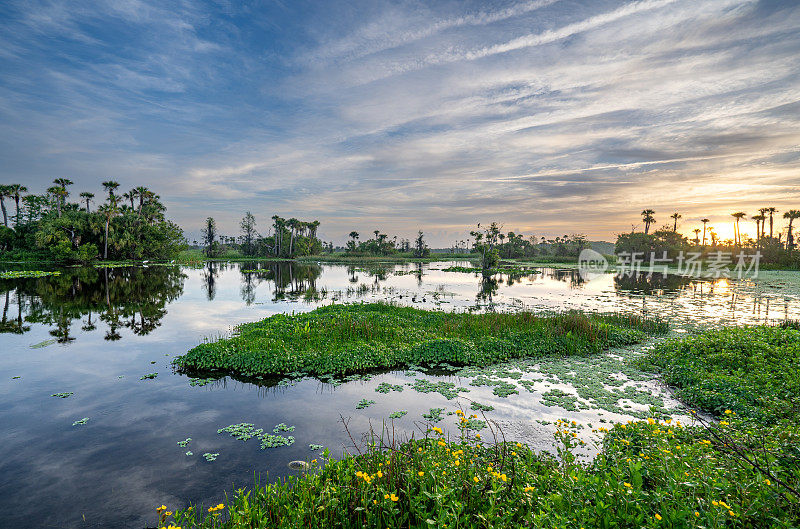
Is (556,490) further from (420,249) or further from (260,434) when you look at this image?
(420,249)

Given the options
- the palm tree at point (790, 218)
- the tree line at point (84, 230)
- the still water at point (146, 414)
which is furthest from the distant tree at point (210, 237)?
the palm tree at point (790, 218)

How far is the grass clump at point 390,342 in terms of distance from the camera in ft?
43.6

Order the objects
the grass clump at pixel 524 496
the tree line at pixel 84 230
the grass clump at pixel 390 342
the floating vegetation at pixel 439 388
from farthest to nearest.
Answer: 1. the tree line at pixel 84 230
2. the grass clump at pixel 390 342
3. the floating vegetation at pixel 439 388
4. the grass clump at pixel 524 496

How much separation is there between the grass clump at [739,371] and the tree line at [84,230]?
270ft

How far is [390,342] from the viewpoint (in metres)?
15.5

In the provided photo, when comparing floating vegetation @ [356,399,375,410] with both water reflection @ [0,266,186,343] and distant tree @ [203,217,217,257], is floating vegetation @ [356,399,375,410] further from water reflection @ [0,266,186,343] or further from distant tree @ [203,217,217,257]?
distant tree @ [203,217,217,257]

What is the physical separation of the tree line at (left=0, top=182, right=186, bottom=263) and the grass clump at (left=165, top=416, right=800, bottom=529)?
7858cm

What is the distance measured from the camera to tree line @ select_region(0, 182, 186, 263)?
6181 centimetres

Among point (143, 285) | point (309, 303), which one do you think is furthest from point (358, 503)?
point (143, 285)

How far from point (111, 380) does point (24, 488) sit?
6153 millimetres

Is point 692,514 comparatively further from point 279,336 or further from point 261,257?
point 261,257

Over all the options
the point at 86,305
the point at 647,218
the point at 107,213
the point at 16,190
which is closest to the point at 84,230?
the point at 107,213

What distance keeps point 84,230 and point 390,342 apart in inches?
3102

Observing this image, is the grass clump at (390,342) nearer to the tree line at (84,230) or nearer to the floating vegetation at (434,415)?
the floating vegetation at (434,415)
